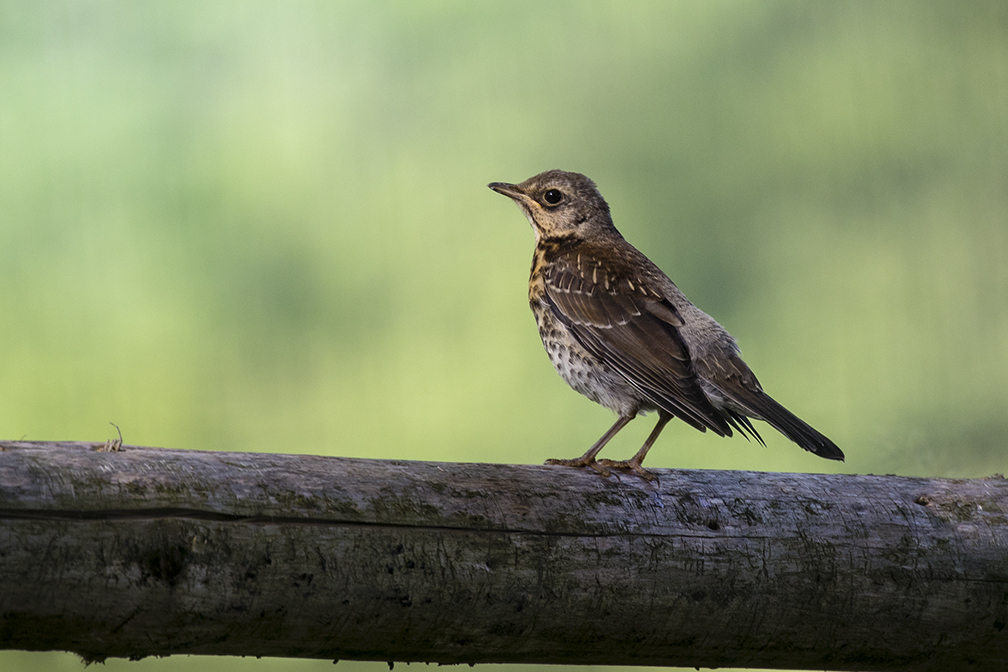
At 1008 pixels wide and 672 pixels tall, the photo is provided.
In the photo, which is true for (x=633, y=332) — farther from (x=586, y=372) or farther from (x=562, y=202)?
(x=562, y=202)

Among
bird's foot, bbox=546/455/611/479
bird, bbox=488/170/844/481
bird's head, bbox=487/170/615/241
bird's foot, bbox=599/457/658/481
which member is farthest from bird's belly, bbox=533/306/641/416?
bird's foot, bbox=599/457/658/481

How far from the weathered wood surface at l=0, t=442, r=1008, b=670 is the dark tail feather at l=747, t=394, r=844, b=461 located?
20.9 inches

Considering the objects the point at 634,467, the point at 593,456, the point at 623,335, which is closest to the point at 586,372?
the point at 623,335

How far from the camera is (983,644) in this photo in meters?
Answer: 2.10

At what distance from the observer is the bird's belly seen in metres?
3.36

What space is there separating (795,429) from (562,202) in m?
1.54

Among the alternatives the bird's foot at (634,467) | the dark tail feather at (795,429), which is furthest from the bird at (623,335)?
the bird's foot at (634,467)

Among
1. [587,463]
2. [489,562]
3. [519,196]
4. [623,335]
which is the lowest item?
[489,562]

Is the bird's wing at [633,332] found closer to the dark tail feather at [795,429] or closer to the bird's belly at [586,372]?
the bird's belly at [586,372]

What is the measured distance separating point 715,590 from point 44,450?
133 cm

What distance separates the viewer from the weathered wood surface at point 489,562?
168 cm

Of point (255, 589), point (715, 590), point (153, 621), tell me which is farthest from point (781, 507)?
point (153, 621)

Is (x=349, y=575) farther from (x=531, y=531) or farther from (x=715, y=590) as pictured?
(x=715, y=590)

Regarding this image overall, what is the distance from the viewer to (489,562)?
6.23 ft
